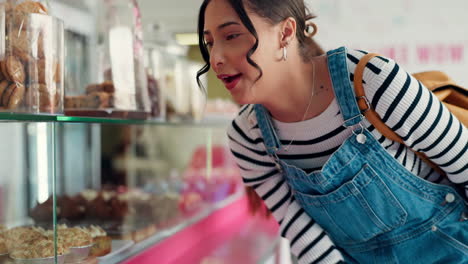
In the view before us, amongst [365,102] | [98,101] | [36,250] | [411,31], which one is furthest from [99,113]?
[411,31]

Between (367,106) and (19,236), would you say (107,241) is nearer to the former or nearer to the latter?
(19,236)

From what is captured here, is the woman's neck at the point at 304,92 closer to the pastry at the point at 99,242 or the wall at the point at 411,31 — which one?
the pastry at the point at 99,242

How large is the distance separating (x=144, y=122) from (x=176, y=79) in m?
0.50

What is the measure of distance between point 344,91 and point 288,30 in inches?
6.6

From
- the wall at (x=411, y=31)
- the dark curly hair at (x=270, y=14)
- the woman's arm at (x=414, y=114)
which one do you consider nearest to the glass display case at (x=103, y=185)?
the dark curly hair at (x=270, y=14)

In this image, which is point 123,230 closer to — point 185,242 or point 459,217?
point 185,242

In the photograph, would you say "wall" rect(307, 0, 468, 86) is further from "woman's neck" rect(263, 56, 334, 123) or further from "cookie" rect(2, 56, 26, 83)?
"cookie" rect(2, 56, 26, 83)

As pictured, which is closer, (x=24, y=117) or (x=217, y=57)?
(x=24, y=117)

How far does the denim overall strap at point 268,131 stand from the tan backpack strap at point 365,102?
0.21 metres

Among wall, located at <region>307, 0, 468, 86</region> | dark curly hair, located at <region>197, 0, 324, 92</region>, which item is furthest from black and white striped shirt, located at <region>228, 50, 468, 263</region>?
wall, located at <region>307, 0, 468, 86</region>

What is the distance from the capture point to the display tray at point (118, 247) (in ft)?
3.17

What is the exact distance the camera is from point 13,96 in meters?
0.71

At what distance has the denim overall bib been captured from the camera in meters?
0.93

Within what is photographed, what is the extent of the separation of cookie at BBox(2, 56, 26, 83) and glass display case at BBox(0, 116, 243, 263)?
0.07 meters
